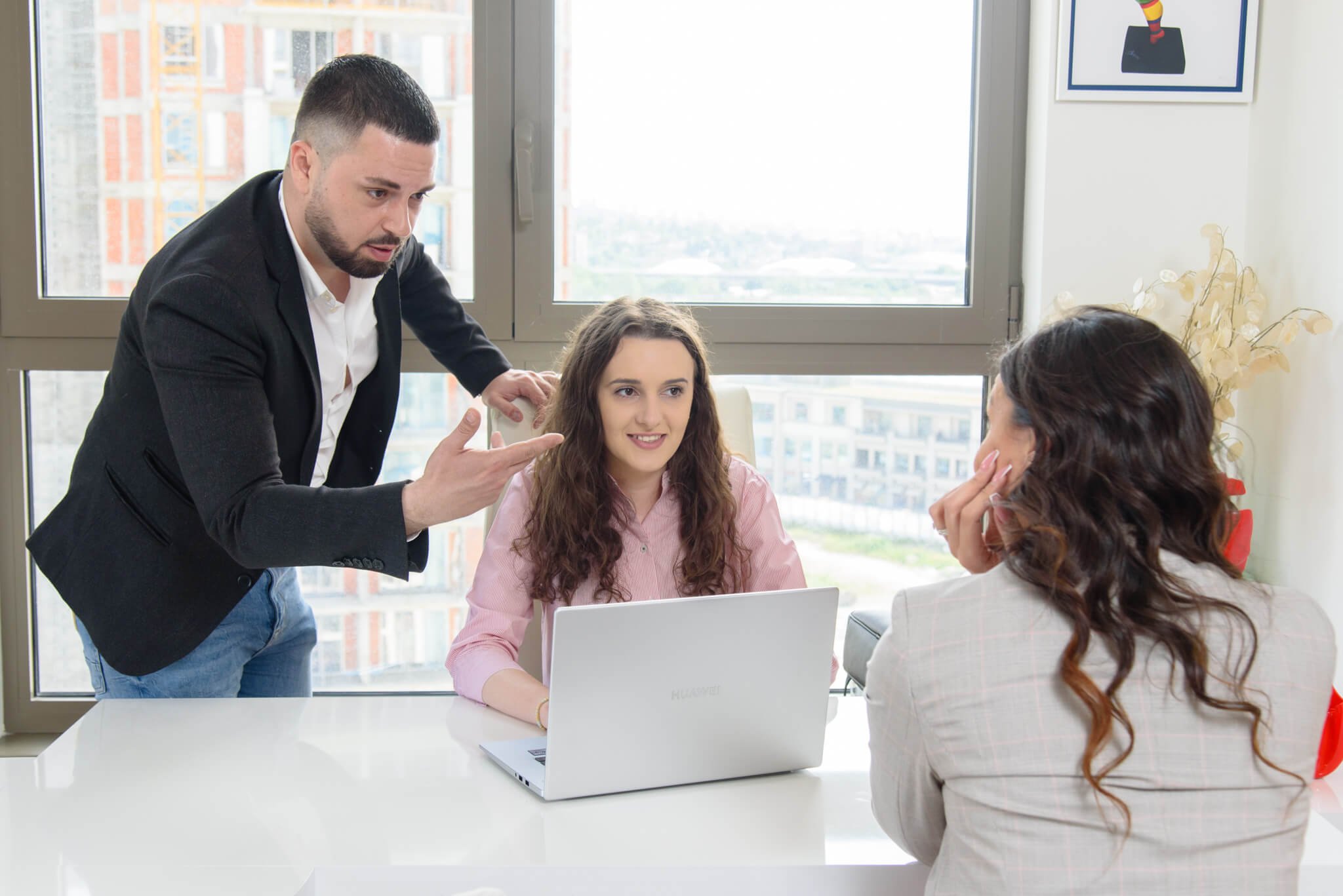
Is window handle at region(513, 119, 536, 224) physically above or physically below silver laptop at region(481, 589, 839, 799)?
above

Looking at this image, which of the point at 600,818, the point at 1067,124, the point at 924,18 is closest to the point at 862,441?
the point at 1067,124

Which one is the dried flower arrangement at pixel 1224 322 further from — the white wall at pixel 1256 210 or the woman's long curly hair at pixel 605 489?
the woman's long curly hair at pixel 605 489

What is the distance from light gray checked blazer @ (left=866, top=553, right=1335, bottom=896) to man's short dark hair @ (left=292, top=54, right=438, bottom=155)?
3.49 ft

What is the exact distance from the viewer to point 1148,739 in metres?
0.90

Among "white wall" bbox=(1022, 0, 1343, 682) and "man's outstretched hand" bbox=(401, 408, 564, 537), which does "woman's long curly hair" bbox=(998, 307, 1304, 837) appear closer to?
"man's outstretched hand" bbox=(401, 408, 564, 537)

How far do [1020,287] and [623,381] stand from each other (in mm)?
1299

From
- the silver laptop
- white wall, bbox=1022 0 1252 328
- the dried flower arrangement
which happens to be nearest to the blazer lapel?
the silver laptop

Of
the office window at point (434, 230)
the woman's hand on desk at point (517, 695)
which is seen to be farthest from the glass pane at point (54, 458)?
the woman's hand on desk at point (517, 695)

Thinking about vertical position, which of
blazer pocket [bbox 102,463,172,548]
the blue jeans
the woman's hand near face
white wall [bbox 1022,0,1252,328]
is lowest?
the blue jeans

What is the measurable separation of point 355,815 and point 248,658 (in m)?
0.64

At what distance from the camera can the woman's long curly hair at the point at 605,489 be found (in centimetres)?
176

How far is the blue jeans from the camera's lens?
1637mm

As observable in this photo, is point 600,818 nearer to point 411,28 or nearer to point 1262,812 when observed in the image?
point 1262,812

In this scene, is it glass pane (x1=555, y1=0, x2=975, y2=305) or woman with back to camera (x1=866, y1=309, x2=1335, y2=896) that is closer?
woman with back to camera (x1=866, y1=309, x2=1335, y2=896)
